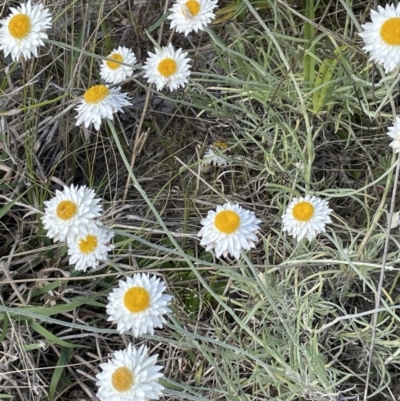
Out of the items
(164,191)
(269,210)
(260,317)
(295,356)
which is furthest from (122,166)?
(295,356)

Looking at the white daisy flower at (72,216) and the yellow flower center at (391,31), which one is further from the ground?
the yellow flower center at (391,31)

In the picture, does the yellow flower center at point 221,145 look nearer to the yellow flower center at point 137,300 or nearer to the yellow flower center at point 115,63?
the yellow flower center at point 115,63

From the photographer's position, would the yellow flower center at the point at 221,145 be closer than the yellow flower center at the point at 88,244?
No

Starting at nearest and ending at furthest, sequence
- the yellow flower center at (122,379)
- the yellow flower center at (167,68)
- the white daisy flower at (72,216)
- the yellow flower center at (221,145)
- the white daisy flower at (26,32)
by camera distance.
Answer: the yellow flower center at (122,379) < the white daisy flower at (72,216) < the white daisy flower at (26,32) < the yellow flower center at (167,68) < the yellow flower center at (221,145)

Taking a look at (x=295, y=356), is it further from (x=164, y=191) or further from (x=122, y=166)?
(x=122, y=166)

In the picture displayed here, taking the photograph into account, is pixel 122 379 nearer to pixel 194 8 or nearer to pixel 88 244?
pixel 88 244

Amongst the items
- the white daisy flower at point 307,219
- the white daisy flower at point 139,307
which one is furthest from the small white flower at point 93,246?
the white daisy flower at point 307,219

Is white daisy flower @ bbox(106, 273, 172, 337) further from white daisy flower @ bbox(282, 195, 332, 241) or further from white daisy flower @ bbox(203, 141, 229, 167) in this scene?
white daisy flower @ bbox(203, 141, 229, 167)
